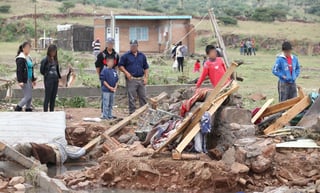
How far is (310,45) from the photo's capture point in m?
54.6

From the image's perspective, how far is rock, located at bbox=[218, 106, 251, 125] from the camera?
11.0m

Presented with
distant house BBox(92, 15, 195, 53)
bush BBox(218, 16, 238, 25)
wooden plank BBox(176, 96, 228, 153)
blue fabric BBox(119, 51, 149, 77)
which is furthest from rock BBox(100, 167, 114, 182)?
bush BBox(218, 16, 238, 25)

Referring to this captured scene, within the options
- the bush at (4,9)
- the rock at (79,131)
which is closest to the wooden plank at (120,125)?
the rock at (79,131)

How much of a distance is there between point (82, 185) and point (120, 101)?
25.2 ft

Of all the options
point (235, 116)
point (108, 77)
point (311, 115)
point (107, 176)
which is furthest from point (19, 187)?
point (108, 77)

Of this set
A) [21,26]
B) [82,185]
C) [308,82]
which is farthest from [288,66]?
[21,26]

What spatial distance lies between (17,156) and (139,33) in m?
43.7

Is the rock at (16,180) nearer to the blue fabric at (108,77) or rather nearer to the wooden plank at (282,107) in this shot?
the wooden plank at (282,107)

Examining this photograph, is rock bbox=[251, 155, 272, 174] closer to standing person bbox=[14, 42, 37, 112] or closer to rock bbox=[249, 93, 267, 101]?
standing person bbox=[14, 42, 37, 112]

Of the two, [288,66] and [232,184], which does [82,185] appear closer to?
[232,184]

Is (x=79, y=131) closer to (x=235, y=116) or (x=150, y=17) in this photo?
(x=235, y=116)

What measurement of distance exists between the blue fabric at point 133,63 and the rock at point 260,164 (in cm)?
535

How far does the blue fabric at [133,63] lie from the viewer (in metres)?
14.7

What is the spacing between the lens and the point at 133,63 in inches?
580
